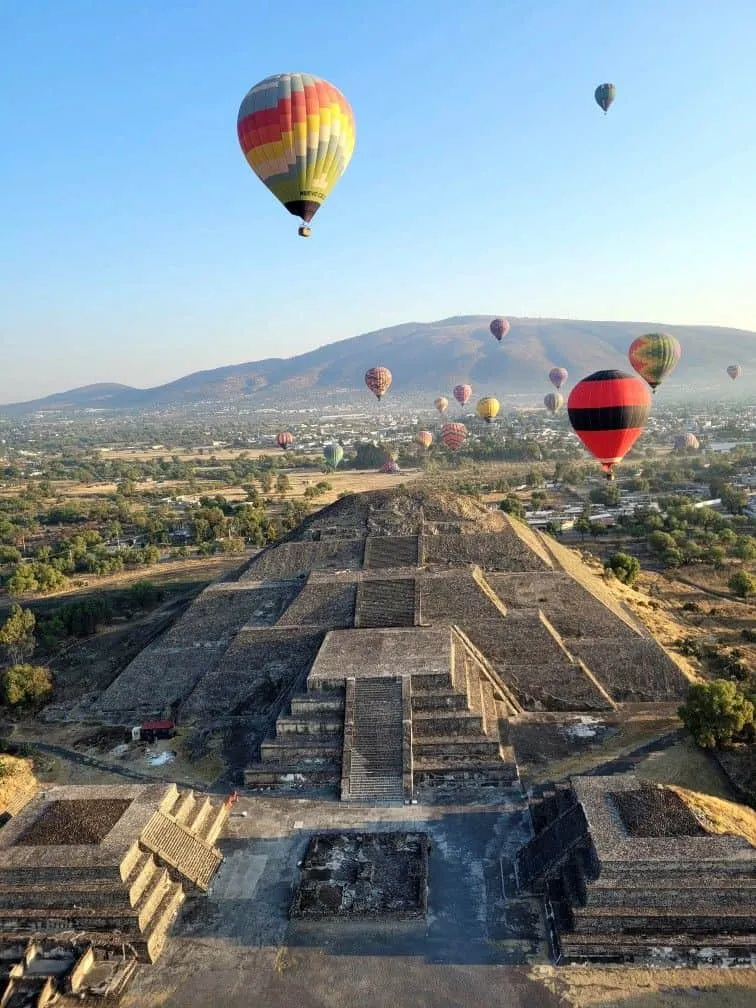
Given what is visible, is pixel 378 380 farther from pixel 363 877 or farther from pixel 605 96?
pixel 363 877

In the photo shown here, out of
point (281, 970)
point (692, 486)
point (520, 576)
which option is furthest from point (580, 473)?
point (281, 970)

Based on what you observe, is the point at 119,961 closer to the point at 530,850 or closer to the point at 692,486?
the point at 530,850

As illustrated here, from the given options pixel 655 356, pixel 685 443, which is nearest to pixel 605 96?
pixel 655 356

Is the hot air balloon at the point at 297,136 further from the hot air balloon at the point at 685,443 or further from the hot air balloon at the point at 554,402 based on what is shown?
the hot air balloon at the point at 685,443

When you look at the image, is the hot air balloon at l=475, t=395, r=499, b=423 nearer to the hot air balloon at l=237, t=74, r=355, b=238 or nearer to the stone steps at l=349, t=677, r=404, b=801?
the hot air balloon at l=237, t=74, r=355, b=238

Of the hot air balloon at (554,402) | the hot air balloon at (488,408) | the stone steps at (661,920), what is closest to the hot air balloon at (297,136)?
the stone steps at (661,920)

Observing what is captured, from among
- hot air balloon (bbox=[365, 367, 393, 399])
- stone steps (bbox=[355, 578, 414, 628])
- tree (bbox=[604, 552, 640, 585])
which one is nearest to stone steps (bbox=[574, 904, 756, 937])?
stone steps (bbox=[355, 578, 414, 628])
